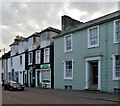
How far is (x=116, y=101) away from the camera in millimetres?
10500

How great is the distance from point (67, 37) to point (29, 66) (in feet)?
34.7

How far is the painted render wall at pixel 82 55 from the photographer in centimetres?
1489

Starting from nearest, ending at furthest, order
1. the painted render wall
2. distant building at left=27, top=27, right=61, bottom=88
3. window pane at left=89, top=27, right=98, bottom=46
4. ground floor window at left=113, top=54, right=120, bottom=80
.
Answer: ground floor window at left=113, top=54, right=120, bottom=80 → the painted render wall → window pane at left=89, top=27, right=98, bottom=46 → distant building at left=27, top=27, right=61, bottom=88

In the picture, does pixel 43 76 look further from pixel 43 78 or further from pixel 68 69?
pixel 68 69

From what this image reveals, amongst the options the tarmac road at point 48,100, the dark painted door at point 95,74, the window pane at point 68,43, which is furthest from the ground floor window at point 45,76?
the tarmac road at point 48,100

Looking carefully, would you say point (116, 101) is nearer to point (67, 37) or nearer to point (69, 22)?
point (67, 37)

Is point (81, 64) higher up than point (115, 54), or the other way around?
point (115, 54)

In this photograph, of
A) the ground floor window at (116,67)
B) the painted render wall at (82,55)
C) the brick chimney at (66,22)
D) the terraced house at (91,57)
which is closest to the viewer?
the ground floor window at (116,67)

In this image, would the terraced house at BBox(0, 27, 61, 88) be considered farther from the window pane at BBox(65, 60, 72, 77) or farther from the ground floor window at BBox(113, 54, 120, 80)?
the ground floor window at BBox(113, 54, 120, 80)

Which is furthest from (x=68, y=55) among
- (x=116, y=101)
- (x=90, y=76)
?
A: (x=116, y=101)

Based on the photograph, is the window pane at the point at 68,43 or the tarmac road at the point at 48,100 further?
the window pane at the point at 68,43

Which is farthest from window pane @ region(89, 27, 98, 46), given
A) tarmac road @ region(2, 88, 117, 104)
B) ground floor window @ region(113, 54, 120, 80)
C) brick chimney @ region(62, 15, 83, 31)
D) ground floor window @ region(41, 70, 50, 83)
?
ground floor window @ region(41, 70, 50, 83)

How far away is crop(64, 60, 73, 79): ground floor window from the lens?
18969 mm

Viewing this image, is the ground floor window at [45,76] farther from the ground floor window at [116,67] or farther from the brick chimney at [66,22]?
the ground floor window at [116,67]
